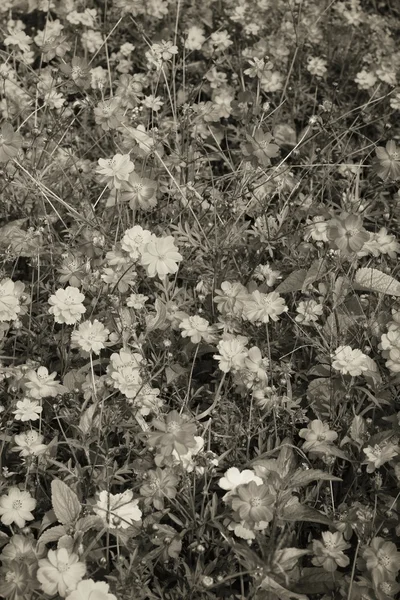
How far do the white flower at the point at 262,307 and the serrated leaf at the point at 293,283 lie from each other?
0.74ft

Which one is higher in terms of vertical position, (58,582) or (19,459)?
(58,582)

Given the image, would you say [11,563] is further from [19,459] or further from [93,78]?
[93,78]

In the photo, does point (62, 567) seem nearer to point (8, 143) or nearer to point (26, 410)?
point (26, 410)

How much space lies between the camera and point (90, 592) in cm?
185

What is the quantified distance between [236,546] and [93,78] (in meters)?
2.36

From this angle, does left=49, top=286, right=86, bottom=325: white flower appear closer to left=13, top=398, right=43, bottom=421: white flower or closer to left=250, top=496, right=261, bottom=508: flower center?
left=13, top=398, right=43, bottom=421: white flower

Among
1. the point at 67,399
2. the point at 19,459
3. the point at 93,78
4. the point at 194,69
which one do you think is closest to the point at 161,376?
the point at 67,399

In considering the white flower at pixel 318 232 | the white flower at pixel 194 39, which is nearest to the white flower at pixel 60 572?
the white flower at pixel 318 232

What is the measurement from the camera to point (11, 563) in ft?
6.48

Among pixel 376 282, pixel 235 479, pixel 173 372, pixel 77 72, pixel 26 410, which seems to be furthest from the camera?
pixel 77 72

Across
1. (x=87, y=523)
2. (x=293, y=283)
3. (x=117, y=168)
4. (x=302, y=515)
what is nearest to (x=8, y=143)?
(x=117, y=168)

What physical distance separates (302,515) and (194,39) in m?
2.49

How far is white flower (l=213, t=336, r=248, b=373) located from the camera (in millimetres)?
2352

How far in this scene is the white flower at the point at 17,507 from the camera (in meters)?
2.12
